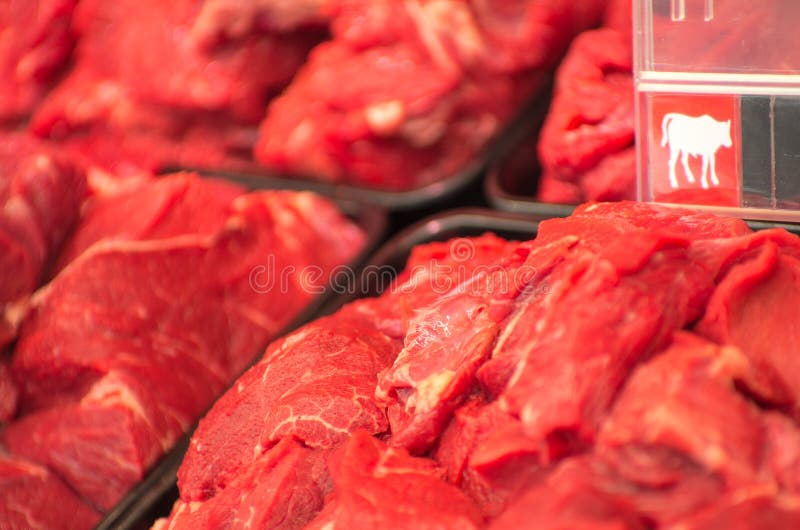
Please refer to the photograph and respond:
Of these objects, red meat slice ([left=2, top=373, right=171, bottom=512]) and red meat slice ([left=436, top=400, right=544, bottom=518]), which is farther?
red meat slice ([left=2, top=373, right=171, bottom=512])

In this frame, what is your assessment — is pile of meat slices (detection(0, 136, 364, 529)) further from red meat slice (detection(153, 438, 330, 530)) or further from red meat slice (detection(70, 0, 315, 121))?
red meat slice (detection(70, 0, 315, 121))

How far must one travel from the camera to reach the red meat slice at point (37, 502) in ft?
6.24

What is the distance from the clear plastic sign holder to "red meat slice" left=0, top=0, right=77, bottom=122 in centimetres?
269

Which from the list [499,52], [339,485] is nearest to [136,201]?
[499,52]

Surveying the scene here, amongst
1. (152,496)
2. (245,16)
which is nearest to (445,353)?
(152,496)

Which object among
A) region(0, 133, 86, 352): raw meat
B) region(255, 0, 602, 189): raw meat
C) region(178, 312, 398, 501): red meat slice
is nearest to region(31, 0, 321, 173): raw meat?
region(255, 0, 602, 189): raw meat

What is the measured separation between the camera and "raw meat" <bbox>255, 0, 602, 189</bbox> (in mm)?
2736

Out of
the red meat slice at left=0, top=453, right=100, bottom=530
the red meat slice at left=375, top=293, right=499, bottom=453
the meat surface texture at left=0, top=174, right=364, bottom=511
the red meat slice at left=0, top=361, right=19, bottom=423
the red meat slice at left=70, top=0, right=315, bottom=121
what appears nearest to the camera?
the red meat slice at left=375, top=293, right=499, bottom=453

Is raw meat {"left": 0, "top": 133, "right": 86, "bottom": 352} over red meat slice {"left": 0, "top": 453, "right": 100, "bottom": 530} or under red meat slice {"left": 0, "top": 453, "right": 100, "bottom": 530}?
over

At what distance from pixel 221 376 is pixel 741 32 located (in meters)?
1.53

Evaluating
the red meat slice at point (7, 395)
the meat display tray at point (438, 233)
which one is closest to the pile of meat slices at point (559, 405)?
the meat display tray at point (438, 233)

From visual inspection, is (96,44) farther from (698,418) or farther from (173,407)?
(698,418)

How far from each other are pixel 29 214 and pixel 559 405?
168 centimetres

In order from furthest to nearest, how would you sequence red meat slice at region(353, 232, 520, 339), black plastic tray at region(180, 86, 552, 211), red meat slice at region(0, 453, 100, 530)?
black plastic tray at region(180, 86, 552, 211) → red meat slice at region(0, 453, 100, 530) → red meat slice at region(353, 232, 520, 339)
